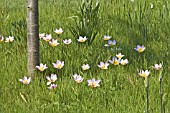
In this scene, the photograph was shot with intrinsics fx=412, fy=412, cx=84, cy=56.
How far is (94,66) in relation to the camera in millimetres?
3127

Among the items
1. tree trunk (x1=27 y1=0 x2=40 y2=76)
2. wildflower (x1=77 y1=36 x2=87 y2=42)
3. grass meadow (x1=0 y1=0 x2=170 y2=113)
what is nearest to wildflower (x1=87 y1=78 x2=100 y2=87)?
grass meadow (x1=0 y1=0 x2=170 y2=113)

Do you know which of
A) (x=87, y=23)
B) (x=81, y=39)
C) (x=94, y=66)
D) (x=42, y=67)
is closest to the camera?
(x=42, y=67)

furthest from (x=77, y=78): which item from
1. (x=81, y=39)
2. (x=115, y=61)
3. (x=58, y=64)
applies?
(x=81, y=39)

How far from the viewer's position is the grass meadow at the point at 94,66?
258cm

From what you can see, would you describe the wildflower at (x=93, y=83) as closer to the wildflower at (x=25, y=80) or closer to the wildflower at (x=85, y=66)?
the wildflower at (x=85, y=66)

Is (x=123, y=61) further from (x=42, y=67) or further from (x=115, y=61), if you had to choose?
(x=42, y=67)

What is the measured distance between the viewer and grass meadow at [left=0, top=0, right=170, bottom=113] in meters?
2.58

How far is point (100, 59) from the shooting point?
3.26 m

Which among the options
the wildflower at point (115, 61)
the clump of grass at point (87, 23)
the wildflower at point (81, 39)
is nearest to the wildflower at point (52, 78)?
the wildflower at point (115, 61)

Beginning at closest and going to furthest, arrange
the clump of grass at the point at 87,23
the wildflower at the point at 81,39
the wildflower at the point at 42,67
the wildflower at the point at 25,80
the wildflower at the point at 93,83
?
the wildflower at the point at 93,83 → the wildflower at the point at 25,80 → the wildflower at the point at 42,67 → the wildflower at the point at 81,39 → the clump of grass at the point at 87,23

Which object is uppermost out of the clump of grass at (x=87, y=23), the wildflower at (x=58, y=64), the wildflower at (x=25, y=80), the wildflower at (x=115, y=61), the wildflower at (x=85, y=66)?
the clump of grass at (x=87, y=23)

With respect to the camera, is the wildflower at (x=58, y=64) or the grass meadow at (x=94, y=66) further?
the wildflower at (x=58, y=64)

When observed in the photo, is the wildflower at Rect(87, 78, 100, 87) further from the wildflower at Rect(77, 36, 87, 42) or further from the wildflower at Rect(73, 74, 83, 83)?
the wildflower at Rect(77, 36, 87, 42)

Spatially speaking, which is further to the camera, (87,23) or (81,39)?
(87,23)
